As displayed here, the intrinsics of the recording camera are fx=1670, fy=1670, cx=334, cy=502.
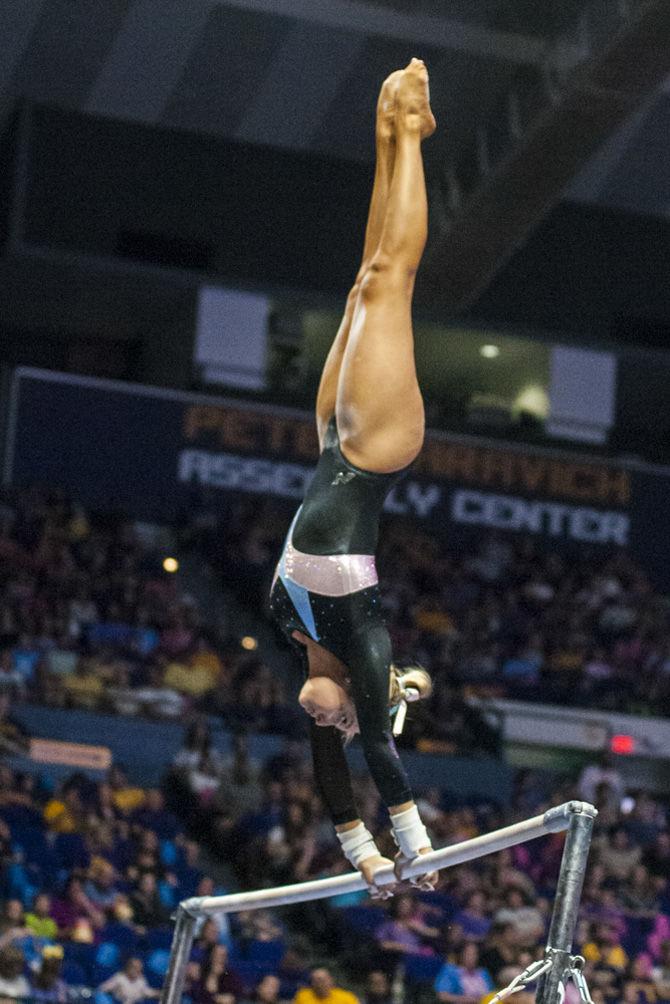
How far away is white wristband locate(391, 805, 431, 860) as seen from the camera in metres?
5.33

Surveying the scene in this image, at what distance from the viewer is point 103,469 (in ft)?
68.1

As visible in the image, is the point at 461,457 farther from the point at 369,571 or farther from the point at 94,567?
the point at 369,571

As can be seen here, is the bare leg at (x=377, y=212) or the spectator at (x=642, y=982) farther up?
the bare leg at (x=377, y=212)

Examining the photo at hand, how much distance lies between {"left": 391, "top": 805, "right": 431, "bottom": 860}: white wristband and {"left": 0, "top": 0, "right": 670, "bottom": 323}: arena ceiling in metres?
11.9

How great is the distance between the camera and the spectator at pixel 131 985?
33.0 feet

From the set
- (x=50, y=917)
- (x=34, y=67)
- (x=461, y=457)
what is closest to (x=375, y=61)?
(x=34, y=67)

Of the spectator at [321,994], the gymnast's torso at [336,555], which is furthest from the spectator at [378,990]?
the gymnast's torso at [336,555]

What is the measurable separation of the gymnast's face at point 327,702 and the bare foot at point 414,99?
5.94ft

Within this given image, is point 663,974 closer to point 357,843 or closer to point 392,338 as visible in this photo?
point 357,843

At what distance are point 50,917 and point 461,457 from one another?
11979mm

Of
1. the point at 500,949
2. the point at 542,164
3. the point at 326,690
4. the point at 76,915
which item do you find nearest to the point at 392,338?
the point at 326,690

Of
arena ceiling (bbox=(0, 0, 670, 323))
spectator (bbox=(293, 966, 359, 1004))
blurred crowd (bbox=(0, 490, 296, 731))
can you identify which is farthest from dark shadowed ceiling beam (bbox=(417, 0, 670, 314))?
spectator (bbox=(293, 966, 359, 1004))

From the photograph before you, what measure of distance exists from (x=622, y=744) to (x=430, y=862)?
12.6 meters

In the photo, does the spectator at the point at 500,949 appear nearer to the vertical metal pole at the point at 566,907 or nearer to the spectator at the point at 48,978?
the spectator at the point at 48,978
